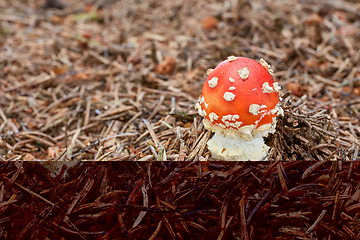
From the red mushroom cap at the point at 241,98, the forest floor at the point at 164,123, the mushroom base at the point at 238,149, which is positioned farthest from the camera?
the mushroom base at the point at 238,149

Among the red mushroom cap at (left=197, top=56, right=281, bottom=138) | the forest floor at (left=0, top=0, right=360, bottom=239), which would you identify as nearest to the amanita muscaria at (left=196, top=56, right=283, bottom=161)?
the red mushroom cap at (left=197, top=56, right=281, bottom=138)

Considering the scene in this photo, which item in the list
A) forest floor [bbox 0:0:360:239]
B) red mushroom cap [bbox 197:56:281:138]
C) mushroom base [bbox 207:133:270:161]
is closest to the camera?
forest floor [bbox 0:0:360:239]

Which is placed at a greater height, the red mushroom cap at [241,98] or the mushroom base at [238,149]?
the red mushroom cap at [241,98]

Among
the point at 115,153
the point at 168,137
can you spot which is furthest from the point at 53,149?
the point at 168,137

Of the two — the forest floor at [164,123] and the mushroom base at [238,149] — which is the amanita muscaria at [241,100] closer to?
the mushroom base at [238,149]

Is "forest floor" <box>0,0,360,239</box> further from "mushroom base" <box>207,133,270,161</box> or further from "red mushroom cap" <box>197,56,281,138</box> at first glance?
"red mushroom cap" <box>197,56,281,138</box>

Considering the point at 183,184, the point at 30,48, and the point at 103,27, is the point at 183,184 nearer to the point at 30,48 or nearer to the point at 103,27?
the point at 30,48

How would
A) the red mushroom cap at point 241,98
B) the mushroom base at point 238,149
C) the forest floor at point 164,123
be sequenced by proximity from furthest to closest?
the mushroom base at point 238,149 < the red mushroom cap at point 241,98 < the forest floor at point 164,123

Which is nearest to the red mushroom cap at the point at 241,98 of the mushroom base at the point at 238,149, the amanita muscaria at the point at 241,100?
the amanita muscaria at the point at 241,100
